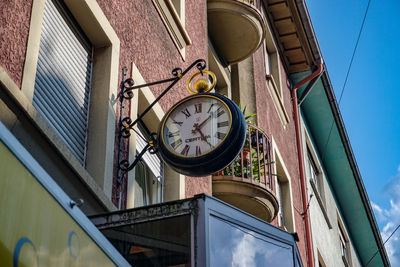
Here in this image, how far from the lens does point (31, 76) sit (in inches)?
238

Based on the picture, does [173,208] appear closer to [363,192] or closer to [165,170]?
[165,170]

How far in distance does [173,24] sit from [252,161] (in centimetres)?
337

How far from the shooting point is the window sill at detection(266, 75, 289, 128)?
54.3 feet

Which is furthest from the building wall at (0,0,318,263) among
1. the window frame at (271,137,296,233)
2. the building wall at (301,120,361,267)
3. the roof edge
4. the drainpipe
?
the roof edge

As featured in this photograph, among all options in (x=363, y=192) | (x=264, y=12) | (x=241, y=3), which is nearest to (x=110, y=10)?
(x=241, y=3)

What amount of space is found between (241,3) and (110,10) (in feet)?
19.4

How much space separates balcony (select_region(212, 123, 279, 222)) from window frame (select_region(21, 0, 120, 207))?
13.6 ft

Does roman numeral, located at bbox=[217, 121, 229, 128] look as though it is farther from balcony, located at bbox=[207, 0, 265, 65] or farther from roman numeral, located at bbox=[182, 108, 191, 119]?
balcony, located at bbox=[207, 0, 265, 65]

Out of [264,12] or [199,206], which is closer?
[199,206]

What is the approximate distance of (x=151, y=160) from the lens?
28.8ft

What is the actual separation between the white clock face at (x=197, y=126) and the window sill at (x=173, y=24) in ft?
8.40

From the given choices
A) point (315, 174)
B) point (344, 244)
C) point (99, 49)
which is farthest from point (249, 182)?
point (344, 244)

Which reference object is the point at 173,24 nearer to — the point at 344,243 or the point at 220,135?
the point at 220,135

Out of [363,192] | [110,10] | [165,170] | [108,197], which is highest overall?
[363,192]
